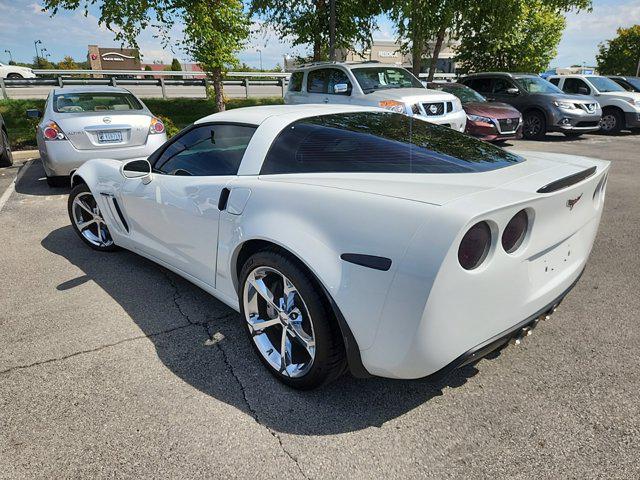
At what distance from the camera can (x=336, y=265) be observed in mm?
1957

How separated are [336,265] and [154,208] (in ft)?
6.00

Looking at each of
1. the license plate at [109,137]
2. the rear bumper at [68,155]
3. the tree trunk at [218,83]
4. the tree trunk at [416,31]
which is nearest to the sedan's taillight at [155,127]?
the rear bumper at [68,155]

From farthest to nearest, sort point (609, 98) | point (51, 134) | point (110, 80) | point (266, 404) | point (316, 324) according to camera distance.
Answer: point (110, 80) < point (609, 98) < point (51, 134) < point (266, 404) < point (316, 324)

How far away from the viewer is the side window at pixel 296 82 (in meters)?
10.8

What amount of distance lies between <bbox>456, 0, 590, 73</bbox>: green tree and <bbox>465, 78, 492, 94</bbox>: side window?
3563 millimetres

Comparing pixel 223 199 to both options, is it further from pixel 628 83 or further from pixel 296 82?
pixel 628 83

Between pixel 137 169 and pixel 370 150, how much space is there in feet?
6.05

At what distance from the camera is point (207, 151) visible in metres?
3.06

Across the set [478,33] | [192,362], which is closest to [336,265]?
[192,362]

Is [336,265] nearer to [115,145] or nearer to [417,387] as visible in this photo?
[417,387]

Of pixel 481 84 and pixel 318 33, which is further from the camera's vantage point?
pixel 318 33

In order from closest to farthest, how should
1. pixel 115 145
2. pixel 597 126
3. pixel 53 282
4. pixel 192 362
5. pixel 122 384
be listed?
1. pixel 122 384
2. pixel 192 362
3. pixel 53 282
4. pixel 115 145
5. pixel 597 126

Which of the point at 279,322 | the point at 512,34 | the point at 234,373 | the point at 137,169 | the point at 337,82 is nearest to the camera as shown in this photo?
the point at 279,322

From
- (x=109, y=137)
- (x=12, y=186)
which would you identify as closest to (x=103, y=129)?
(x=109, y=137)
